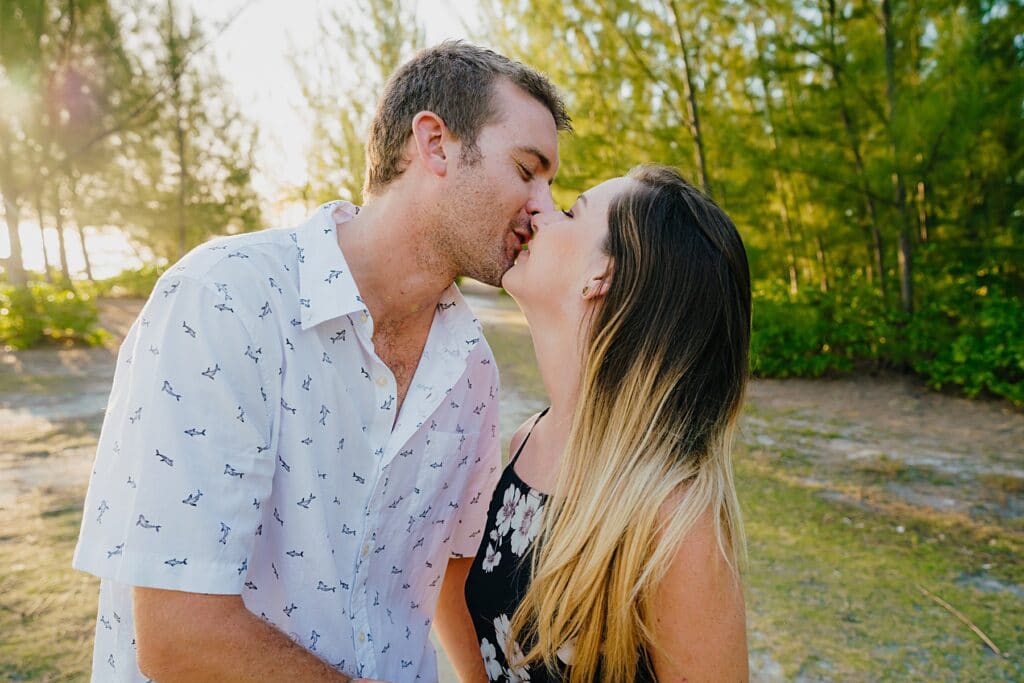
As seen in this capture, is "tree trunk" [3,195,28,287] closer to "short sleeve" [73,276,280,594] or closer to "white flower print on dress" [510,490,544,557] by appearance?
"short sleeve" [73,276,280,594]

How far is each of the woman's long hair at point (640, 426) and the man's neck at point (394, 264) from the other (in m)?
0.50

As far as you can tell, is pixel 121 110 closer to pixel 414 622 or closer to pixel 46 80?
pixel 46 80

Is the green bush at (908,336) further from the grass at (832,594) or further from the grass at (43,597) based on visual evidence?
the grass at (43,597)

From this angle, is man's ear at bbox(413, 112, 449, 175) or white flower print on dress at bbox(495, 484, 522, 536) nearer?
white flower print on dress at bbox(495, 484, 522, 536)

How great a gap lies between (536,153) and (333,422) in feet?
3.52

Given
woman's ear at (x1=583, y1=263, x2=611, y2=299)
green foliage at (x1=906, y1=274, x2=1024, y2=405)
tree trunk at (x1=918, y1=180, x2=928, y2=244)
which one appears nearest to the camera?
woman's ear at (x1=583, y1=263, x2=611, y2=299)

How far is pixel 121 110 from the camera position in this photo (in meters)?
14.5

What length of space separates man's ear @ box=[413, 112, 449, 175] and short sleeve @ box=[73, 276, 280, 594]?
87 centimetres

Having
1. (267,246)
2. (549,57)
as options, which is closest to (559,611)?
(267,246)

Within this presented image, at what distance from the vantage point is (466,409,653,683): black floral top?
5.59ft

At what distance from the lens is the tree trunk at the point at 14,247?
1223 centimetres

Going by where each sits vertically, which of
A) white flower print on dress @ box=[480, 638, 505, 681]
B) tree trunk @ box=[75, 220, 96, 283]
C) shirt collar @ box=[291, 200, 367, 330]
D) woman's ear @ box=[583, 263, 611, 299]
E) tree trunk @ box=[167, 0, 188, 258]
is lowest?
white flower print on dress @ box=[480, 638, 505, 681]

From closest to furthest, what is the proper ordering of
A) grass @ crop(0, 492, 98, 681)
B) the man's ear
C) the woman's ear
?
the woman's ear
the man's ear
grass @ crop(0, 492, 98, 681)

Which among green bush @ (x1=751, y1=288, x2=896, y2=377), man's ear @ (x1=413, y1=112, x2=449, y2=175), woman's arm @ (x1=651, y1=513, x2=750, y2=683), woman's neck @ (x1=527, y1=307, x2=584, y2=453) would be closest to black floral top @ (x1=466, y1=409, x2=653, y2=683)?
woman's neck @ (x1=527, y1=307, x2=584, y2=453)
